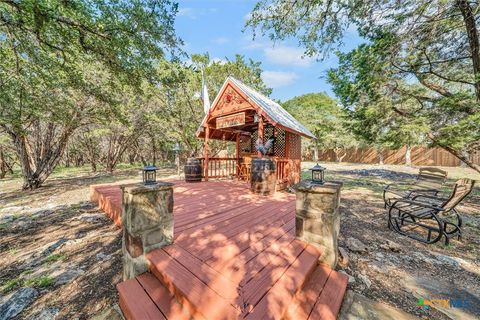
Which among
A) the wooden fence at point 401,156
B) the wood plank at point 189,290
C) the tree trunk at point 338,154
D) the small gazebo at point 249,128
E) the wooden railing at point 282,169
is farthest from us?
the tree trunk at point 338,154

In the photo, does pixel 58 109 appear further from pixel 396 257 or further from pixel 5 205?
pixel 396 257

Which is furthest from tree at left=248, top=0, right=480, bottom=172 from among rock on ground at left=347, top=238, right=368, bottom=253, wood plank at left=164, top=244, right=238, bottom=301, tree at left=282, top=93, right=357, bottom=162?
tree at left=282, top=93, right=357, bottom=162

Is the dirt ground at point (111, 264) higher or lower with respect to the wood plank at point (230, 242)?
lower

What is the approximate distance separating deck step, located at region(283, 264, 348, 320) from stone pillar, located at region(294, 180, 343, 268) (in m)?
0.22

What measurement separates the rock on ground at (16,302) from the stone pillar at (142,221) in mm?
1049

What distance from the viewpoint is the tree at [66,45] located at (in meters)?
3.62

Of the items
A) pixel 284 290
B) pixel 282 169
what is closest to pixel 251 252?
pixel 284 290

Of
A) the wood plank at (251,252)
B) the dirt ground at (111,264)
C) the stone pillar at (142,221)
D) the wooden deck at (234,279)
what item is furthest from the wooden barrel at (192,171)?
the stone pillar at (142,221)

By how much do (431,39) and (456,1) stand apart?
1.05 m

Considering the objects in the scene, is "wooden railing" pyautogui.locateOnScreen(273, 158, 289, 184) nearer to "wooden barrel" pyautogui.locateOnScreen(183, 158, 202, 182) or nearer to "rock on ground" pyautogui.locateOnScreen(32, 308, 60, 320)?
"wooden barrel" pyautogui.locateOnScreen(183, 158, 202, 182)

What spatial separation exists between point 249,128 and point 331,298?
8035 mm

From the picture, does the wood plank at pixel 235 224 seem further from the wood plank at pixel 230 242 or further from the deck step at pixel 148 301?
Answer: the deck step at pixel 148 301

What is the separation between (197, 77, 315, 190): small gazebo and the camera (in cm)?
666

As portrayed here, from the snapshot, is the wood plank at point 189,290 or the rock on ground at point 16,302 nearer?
the wood plank at point 189,290
